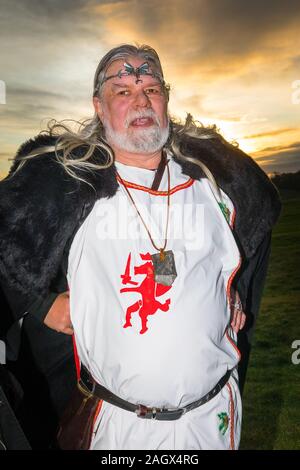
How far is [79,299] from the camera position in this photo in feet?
5.89

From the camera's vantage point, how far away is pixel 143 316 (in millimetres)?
1743

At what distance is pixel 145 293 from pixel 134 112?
2.99 ft

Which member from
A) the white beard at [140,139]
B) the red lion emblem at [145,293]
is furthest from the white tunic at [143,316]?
the white beard at [140,139]

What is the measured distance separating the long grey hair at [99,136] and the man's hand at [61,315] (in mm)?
554

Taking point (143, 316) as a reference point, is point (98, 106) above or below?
above

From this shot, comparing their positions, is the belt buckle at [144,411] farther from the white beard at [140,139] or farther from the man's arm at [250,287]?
the white beard at [140,139]

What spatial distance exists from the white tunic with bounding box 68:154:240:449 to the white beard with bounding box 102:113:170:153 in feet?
0.94

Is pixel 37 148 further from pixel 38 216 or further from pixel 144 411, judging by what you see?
pixel 144 411

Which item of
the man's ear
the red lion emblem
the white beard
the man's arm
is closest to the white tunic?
the red lion emblem

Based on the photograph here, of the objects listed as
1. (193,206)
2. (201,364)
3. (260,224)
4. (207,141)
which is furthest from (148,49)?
(201,364)

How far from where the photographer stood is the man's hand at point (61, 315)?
183 centimetres

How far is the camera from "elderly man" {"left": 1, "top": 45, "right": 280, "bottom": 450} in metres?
1.73

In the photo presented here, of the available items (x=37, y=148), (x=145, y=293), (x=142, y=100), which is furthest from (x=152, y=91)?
(x=145, y=293)

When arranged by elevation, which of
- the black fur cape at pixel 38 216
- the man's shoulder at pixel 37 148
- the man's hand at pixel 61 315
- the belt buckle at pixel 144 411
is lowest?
the belt buckle at pixel 144 411
